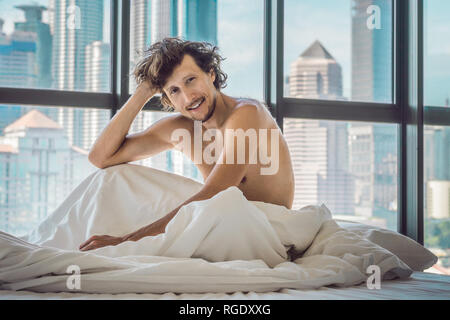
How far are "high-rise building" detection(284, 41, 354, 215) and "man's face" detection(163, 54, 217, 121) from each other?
3.76ft

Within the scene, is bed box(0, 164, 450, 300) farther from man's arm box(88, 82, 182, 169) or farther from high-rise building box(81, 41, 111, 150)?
high-rise building box(81, 41, 111, 150)

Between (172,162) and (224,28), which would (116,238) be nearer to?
(172,162)

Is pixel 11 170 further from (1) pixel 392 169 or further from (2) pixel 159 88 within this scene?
(1) pixel 392 169

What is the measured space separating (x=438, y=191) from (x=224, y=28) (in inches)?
65.1

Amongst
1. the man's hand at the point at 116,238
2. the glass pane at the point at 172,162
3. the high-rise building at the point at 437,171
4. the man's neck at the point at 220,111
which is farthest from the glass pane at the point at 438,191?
the man's hand at the point at 116,238

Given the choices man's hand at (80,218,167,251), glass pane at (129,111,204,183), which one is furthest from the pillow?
glass pane at (129,111,204,183)

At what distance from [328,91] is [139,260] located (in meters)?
2.17

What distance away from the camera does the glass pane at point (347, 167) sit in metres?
2.86

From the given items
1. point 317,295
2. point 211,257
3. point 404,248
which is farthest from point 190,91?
point 317,295

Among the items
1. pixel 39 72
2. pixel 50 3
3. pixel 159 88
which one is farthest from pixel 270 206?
pixel 50 3

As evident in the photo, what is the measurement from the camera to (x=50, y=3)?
2520mm

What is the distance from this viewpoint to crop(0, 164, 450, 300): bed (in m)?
0.87

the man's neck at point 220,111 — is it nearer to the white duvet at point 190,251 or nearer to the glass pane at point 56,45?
the white duvet at point 190,251

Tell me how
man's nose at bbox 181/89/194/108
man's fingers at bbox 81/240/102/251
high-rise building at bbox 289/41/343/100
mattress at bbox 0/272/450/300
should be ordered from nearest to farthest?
mattress at bbox 0/272/450/300
man's fingers at bbox 81/240/102/251
man's nose at bbox 181/89/194/108
high-rise building at bbox 289/41/343/100
